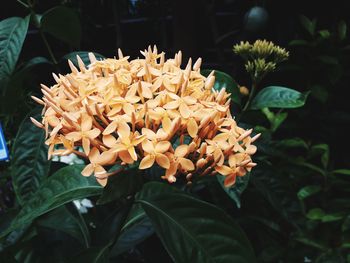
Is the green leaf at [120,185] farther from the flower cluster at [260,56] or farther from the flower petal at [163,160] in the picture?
the flower cluster at [260,56]

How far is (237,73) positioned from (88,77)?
1.21 metres

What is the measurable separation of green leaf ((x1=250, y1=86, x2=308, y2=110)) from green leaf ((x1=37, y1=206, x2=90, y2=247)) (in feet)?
1.48

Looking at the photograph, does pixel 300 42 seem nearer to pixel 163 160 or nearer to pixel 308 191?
pixel 308 191

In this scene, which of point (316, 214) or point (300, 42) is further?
point (300, 42)

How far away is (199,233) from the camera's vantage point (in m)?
0.61

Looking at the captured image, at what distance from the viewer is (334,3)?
1705 millimetres

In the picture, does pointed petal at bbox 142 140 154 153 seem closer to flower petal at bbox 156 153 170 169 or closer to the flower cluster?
flower petal at bbox 156 153 170 169

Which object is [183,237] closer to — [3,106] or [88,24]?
[3,106]

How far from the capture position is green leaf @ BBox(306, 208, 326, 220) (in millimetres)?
1290

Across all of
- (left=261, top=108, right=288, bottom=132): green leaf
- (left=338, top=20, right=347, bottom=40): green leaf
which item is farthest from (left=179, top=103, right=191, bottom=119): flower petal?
(left=338, top=20, right=347, bottom=40): green leaf

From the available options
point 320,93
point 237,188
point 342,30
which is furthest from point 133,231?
point 342,30

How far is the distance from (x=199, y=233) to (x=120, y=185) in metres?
0.14

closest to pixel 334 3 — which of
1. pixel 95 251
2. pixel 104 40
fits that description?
pixel 104 40

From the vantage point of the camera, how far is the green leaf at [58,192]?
64cm
